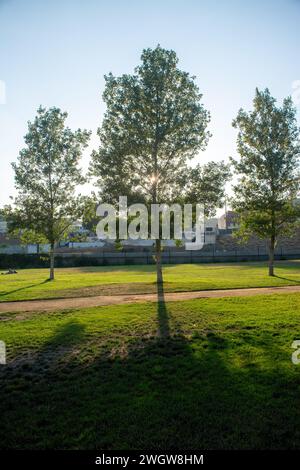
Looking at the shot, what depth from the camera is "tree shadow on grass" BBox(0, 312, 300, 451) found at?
16.4 feet

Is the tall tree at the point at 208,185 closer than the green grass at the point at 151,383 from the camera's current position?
No

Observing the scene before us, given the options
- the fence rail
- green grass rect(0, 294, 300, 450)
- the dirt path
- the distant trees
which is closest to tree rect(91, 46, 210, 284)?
the distant trees

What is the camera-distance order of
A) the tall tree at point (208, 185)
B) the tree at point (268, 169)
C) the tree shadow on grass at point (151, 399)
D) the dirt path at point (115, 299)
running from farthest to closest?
the tree at point (268, 169) < the tall tree at point (208, 185) < the dirt path at point (115, 299) < the tree shadow on grass at point (151, 399)

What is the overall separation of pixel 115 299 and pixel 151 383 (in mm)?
9535

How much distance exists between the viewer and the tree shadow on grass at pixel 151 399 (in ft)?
16.4

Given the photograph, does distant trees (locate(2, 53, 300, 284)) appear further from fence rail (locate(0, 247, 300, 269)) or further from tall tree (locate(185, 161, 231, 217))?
fence rail (locate(0, 247, 300, 269))

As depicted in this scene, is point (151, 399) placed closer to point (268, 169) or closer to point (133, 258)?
point (268, 169)

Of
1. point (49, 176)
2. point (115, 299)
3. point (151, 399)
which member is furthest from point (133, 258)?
point (151, 399)

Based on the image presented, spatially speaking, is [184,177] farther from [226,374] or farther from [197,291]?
[226,374]

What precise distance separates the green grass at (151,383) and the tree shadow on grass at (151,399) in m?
0.02

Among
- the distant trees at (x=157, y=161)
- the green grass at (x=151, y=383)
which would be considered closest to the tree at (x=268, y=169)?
the distant trees at (x=157, y=161)

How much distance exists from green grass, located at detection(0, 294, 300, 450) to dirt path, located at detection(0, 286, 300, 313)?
9.26ft

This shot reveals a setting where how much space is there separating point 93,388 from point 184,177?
51.1 ft

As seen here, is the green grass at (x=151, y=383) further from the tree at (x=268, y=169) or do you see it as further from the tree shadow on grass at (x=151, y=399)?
the tree at (x=268, y=169)
